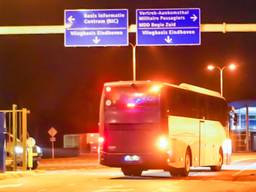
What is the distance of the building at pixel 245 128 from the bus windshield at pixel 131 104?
206 feet

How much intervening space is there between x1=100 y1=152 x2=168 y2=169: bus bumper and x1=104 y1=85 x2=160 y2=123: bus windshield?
1268 millimetres

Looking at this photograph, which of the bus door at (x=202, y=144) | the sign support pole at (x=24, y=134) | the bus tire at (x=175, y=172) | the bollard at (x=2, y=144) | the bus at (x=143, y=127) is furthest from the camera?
the sign support pole at (x=24, y=134)

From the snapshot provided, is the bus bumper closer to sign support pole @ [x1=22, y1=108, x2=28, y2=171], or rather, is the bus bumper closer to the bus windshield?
the bus windshield

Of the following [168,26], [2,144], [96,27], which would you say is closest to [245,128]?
[168,26]

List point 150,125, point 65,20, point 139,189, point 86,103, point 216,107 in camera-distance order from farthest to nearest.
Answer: point 86,103
point 216,107
point 65,20
point 150,125
point 139,189

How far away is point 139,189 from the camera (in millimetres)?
20641

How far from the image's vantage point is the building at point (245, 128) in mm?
90875

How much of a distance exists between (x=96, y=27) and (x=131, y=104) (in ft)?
19.6

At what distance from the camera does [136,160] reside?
26.3 metres

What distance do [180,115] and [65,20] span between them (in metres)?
7.08

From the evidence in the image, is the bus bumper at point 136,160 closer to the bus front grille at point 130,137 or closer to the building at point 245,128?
the bus front grille at point 130,137

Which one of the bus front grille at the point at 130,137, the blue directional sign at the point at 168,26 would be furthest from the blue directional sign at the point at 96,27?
the bus front grille at the point at 130,137

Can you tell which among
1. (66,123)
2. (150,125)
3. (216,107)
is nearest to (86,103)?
(66,123)

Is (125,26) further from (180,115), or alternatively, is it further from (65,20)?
(180,115)
